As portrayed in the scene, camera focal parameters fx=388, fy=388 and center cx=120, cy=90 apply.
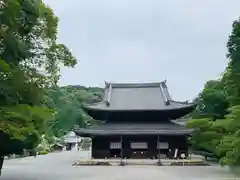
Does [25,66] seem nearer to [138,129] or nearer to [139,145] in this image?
[138,129]

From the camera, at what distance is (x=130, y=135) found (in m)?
35.5

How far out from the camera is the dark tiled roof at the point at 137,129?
114 ft

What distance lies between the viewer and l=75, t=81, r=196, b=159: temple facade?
35500 millimetres

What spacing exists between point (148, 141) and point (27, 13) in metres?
24.2

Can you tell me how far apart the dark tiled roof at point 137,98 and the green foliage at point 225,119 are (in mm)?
3393

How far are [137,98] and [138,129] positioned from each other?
18.7ft

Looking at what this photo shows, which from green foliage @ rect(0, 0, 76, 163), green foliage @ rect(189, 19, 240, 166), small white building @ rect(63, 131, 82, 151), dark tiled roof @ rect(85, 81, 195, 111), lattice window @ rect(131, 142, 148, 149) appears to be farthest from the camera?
small white building @ rect(63, 131, 82, 151)

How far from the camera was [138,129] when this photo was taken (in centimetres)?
3584

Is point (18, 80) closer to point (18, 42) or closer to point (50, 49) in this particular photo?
point (18, 42)

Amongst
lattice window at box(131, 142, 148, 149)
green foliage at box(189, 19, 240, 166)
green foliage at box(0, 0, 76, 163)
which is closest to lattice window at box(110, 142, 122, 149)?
lattice window at box(131, 142, 148, 149)

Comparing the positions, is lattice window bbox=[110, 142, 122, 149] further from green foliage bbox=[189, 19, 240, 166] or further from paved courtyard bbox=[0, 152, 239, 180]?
paved courtyard bbox=[0, 152, 239, 180]

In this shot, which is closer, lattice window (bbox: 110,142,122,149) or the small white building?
lattice window (bbox: 110,142,122,149)

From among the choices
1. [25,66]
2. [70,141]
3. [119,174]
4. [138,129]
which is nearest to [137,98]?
[138,129]

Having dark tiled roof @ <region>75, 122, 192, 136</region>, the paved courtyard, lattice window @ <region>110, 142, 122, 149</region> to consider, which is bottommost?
the paved courtyard
